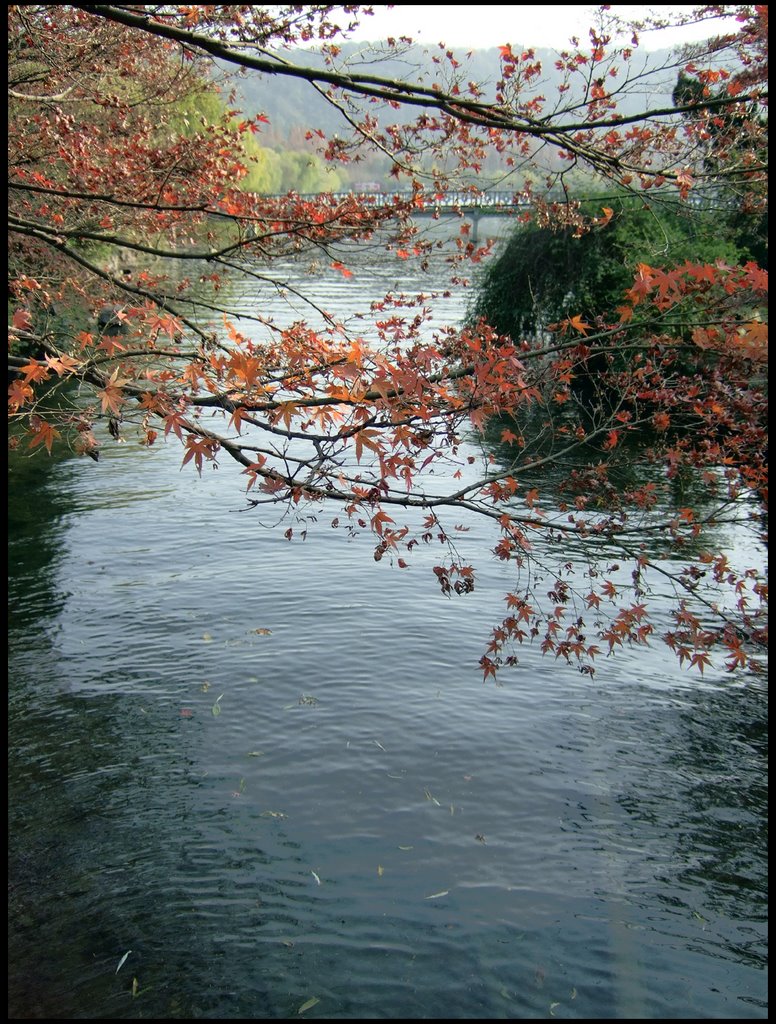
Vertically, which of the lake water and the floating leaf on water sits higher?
the lake water

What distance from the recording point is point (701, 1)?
17.0ft

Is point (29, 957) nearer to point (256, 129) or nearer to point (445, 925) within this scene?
point (445, 925)

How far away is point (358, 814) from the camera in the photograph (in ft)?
24.8

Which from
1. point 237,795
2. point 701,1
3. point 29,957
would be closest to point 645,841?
point 237,795

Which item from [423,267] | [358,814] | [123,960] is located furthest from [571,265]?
[123,960]

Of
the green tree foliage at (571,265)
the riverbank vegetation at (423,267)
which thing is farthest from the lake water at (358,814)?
the green tree foliage at (571,265)

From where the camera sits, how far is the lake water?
19.2 ft

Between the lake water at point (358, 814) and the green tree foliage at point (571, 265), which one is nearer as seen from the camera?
the lake water at point (358, 814)

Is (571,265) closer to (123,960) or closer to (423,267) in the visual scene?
(423,267)

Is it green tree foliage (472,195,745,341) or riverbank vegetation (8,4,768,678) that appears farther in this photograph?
green tree foliage (472,195,745,341)

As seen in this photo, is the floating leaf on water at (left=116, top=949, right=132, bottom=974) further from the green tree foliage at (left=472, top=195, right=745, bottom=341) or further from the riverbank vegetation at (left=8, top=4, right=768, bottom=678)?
the green tree foliage at (left=472, top=195, right=745, bottom=341)

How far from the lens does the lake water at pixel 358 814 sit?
5848 mm

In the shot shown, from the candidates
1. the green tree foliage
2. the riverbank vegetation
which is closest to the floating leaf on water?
the riverbank vegetation

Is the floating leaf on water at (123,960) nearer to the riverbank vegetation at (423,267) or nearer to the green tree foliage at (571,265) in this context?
the riverbank vegetation at (423,267)
